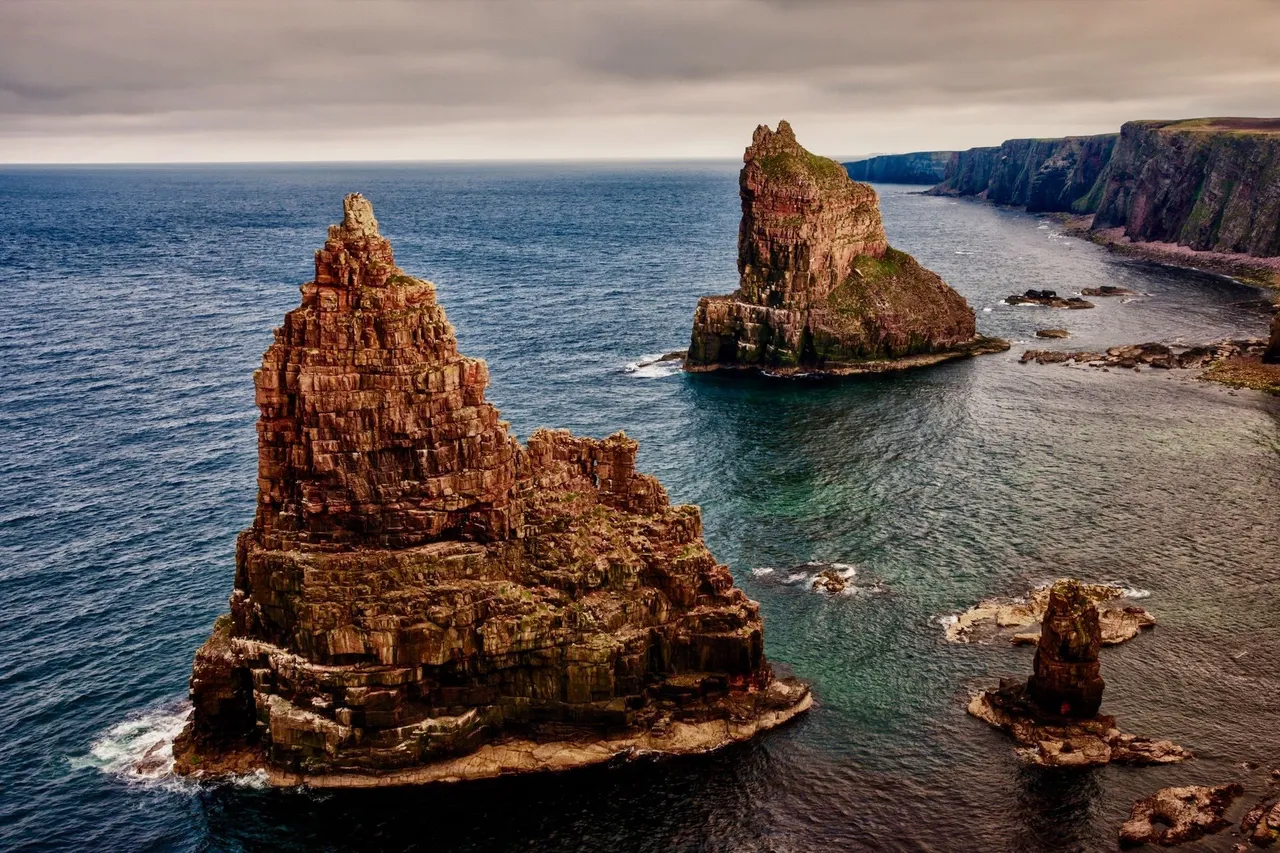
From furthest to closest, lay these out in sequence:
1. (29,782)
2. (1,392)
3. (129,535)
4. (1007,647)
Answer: (1,392)
(129,535)
(1007,647)
(29,782)

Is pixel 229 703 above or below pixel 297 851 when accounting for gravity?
above

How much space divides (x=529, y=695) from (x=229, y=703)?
19.7 meters

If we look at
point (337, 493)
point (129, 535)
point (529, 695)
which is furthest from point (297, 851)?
point (129, 535)

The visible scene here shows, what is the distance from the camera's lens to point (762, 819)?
2346 inches

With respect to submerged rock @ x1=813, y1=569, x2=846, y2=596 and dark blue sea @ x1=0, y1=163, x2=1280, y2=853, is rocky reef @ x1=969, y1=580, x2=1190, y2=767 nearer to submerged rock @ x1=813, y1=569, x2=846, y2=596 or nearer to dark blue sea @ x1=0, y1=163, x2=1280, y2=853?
dark blue sea @ x1=0, y1=163, x2=1280, y2=853

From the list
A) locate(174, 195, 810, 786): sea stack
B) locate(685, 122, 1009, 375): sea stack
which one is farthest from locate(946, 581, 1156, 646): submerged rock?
locate(685, 122, 1009, 375): sea stack

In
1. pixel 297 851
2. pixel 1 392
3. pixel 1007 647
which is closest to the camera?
pixel 297 851

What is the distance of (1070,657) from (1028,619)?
13920 mm

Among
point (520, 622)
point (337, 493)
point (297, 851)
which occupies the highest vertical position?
point (337, 493)

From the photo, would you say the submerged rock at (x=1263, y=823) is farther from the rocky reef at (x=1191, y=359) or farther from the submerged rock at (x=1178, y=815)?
the rocky reef at (x=1191, y=359)

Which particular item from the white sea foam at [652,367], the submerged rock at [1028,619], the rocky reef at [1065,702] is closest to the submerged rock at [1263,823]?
→ the rocky reef at [1065,702]

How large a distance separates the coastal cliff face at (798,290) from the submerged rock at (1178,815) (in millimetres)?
99847

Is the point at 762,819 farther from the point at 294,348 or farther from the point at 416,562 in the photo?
the point at 294,348

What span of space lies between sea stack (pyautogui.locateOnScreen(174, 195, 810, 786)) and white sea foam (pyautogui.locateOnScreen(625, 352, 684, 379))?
84.0 metres
